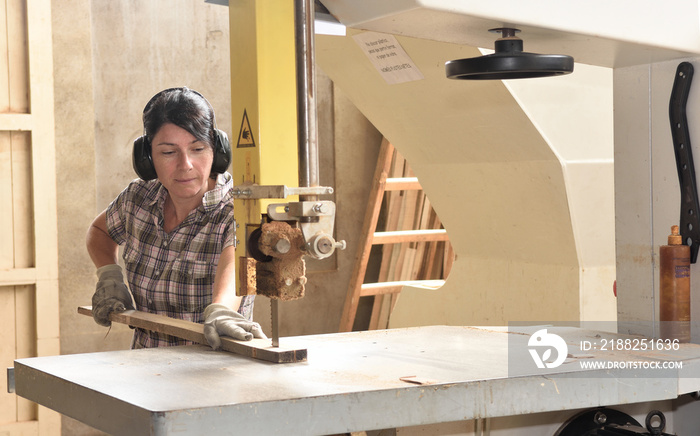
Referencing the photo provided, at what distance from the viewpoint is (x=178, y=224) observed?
2297 millimetres

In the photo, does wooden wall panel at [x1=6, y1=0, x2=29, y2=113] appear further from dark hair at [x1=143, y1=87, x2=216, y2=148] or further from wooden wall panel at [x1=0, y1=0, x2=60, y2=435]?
dark hair at [x1=143, y1=87, x2=216, y2=148]

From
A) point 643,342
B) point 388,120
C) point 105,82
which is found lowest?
point 643,342

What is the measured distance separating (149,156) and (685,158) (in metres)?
1.38

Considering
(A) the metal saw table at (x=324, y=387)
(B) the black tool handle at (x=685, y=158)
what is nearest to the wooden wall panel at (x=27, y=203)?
(A) the metal saw table at (x=324, y=387)

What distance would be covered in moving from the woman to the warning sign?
2.19ft

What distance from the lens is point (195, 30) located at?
4.23 m

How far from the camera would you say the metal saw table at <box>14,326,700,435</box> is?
1.23m

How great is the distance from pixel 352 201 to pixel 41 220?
1.78 metres

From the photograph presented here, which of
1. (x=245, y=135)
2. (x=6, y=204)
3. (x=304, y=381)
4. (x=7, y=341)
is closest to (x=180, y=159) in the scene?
(x=245, y=135)

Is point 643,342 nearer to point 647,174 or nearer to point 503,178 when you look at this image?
point 647,174

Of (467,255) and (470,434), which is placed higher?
(467,255)

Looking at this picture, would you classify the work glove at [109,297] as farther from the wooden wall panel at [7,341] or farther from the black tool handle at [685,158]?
the wooden wall panel at [7,341]

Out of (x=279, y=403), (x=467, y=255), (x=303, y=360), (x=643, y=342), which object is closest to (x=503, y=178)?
(x=467, y=255)

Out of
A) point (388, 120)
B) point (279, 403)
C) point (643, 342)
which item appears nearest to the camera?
point (279, 403)
